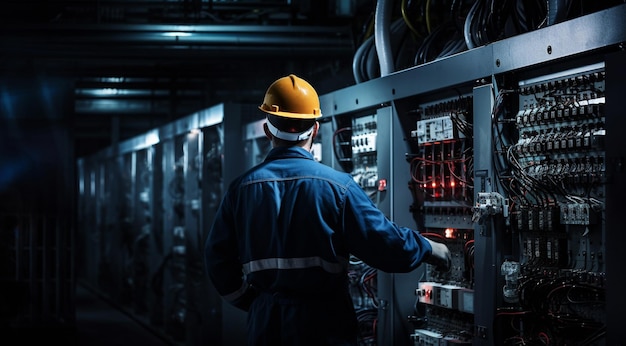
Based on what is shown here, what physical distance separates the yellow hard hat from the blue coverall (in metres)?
0.16

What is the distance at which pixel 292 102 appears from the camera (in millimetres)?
3545

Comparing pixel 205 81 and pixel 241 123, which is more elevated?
pixel 205 81

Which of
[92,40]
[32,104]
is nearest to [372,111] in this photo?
[92,40]

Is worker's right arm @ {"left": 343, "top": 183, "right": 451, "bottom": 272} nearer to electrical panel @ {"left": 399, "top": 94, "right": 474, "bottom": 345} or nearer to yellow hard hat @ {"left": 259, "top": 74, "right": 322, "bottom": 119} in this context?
yellow hard hat @ {"left": 259, "top": 74, "right": 322, "bottom": 119}

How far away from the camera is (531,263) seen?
3543 millimetres

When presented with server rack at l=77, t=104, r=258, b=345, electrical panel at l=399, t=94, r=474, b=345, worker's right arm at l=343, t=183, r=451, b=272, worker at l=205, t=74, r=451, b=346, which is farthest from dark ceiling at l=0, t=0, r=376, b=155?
worker's right arm at l=343, t=183, r=451, b=272

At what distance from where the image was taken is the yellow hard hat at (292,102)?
3539mm

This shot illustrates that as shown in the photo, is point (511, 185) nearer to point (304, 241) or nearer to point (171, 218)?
point (304, 241)

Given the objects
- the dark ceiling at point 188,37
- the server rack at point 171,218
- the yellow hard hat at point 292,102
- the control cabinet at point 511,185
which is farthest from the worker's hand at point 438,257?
the server rack at point 171,218

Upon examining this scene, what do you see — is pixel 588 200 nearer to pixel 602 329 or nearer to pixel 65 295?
pixel 602 329

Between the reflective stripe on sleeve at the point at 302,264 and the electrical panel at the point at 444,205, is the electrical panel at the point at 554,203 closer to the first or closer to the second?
the electrical panel at the point at 444,205

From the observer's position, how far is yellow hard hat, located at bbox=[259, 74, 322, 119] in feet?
11.6

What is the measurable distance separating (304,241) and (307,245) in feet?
0.06

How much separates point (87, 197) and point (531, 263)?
1288 centimetres
